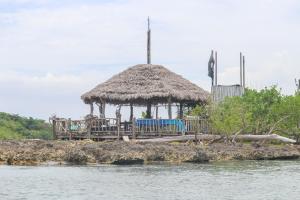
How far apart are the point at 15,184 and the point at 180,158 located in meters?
9.52

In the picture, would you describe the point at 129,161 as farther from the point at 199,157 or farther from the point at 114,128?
the point at 114,128

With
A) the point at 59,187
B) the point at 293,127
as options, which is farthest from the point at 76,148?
the point at 293,127

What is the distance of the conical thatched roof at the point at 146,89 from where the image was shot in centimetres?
3569

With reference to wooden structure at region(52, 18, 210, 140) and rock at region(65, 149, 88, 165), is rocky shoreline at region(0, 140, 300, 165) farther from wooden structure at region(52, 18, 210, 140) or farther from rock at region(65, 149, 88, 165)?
wooden structure at region(52, 18, 210, 140)

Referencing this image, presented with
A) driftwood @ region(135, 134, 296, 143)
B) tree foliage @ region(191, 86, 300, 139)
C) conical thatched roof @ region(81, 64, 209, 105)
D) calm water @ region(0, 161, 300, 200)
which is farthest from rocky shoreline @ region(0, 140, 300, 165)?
conical thatched roof @ region(81, 64, 209, 105)

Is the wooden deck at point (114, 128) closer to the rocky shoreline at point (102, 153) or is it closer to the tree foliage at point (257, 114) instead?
the tree foliage at point (257, 114)

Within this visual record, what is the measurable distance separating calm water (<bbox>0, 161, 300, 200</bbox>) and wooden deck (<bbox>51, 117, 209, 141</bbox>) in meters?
6.86

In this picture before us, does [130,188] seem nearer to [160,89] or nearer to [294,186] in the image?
[294,186]

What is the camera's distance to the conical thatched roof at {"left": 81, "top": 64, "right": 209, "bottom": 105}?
35.7 metres

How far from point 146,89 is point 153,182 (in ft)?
50.4

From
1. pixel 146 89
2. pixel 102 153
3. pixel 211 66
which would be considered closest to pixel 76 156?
pixel 102 153

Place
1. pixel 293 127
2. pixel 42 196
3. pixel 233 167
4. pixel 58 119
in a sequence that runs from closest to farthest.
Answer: pixel 42 196 → pixel 233 167 → pixel 58 119 → pixel 293 127

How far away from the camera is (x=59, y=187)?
19672 millimetres

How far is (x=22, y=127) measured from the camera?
2170 inches
